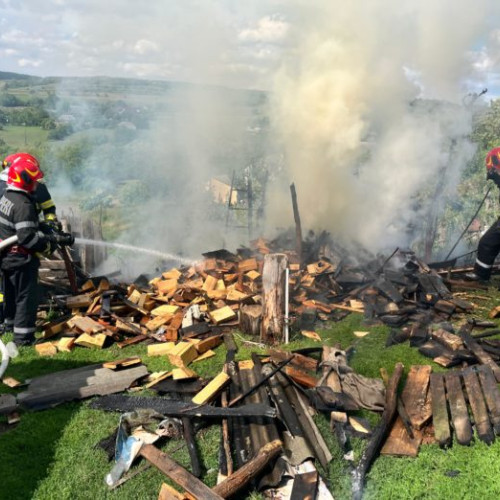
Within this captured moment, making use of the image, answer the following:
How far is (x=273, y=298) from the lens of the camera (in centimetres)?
646

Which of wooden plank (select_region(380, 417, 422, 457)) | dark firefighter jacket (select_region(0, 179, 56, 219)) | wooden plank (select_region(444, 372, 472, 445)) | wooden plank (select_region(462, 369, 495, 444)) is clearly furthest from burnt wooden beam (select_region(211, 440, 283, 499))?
dark firefighter jacket (select_region(0, 179, 56, 219))

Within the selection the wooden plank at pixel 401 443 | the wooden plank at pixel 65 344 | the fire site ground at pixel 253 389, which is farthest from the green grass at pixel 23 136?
the wooden plank at pixel 401 443

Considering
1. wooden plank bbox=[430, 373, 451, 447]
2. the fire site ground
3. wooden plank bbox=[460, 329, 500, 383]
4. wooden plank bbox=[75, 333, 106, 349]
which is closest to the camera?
the fire site ground

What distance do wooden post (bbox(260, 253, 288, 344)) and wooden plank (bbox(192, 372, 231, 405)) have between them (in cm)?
171

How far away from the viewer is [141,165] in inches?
742

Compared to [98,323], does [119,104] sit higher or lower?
higher

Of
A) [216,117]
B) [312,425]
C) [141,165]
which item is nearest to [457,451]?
[312,425]

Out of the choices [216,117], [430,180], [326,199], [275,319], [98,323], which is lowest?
[98,323]

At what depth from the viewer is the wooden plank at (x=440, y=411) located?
13.8ft

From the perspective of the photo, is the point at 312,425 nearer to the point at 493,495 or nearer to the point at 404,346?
the point at 493,495

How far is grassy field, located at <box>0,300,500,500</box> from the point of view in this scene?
364 centimetres

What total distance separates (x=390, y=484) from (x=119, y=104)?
20.1 meters

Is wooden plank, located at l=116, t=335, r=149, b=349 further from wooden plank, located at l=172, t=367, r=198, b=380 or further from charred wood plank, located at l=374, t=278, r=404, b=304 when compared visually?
charred wood plank, located at l=374, t=278, r=404, b=304

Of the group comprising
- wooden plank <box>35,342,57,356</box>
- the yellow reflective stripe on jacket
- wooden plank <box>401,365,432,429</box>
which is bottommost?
wooden plank <box>35,342,57,356</box>
